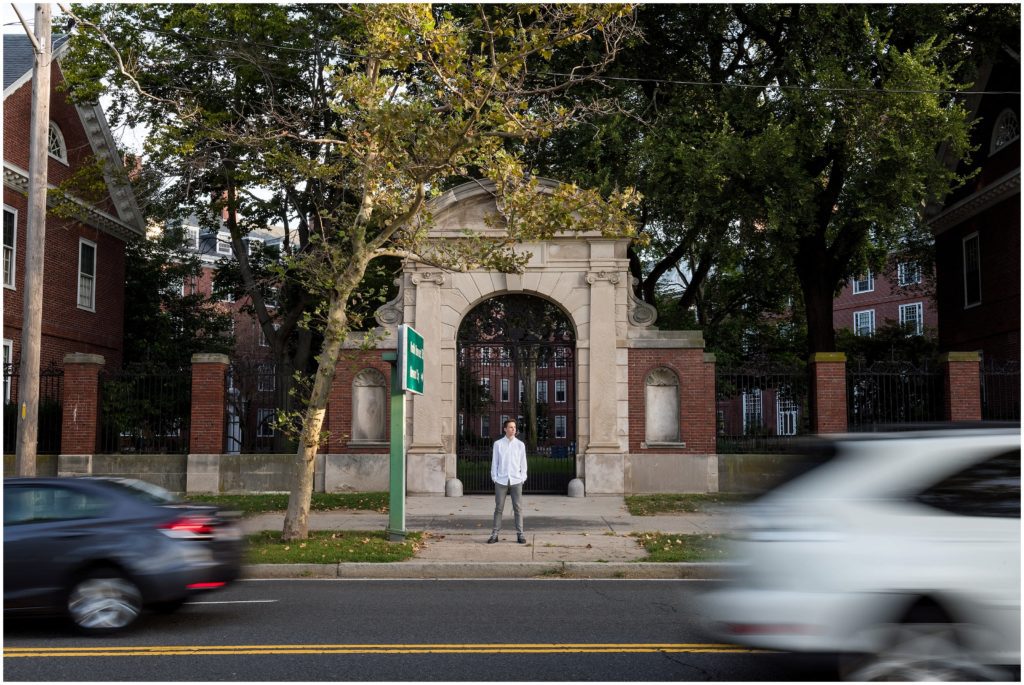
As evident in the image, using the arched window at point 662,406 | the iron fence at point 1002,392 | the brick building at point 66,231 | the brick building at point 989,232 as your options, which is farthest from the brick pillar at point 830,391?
the brick building at point 66,231

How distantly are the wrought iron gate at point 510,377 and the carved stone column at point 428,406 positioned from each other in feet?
2.34

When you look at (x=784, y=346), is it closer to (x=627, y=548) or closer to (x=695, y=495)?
(x=695, y=495)

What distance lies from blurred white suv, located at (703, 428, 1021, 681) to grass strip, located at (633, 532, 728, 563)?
5954 mm

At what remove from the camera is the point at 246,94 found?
82.2 feet

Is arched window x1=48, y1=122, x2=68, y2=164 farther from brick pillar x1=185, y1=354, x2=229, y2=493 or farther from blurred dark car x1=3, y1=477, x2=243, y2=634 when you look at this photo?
blurred dark car x1=3, y1=477, x2=243, y2=634

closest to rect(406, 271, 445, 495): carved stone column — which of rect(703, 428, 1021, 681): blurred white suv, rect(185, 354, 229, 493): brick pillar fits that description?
rect(185, 354, 229, 493): brick pillar

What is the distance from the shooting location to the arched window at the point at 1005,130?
2491 centimetres

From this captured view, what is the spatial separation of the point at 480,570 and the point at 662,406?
9338 millimetres

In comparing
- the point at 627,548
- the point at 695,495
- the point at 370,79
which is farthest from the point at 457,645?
the point at 695,495

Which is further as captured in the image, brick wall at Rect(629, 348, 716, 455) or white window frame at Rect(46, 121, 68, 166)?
white window frame at Rect(46, 121, 68, 166)

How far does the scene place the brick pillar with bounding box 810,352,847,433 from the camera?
65.8ft

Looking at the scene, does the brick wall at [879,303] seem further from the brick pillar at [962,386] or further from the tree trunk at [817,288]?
the brick pillar at [962,386]

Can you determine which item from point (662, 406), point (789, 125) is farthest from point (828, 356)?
point (789, 125)

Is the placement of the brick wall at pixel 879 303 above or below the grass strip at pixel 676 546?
above
